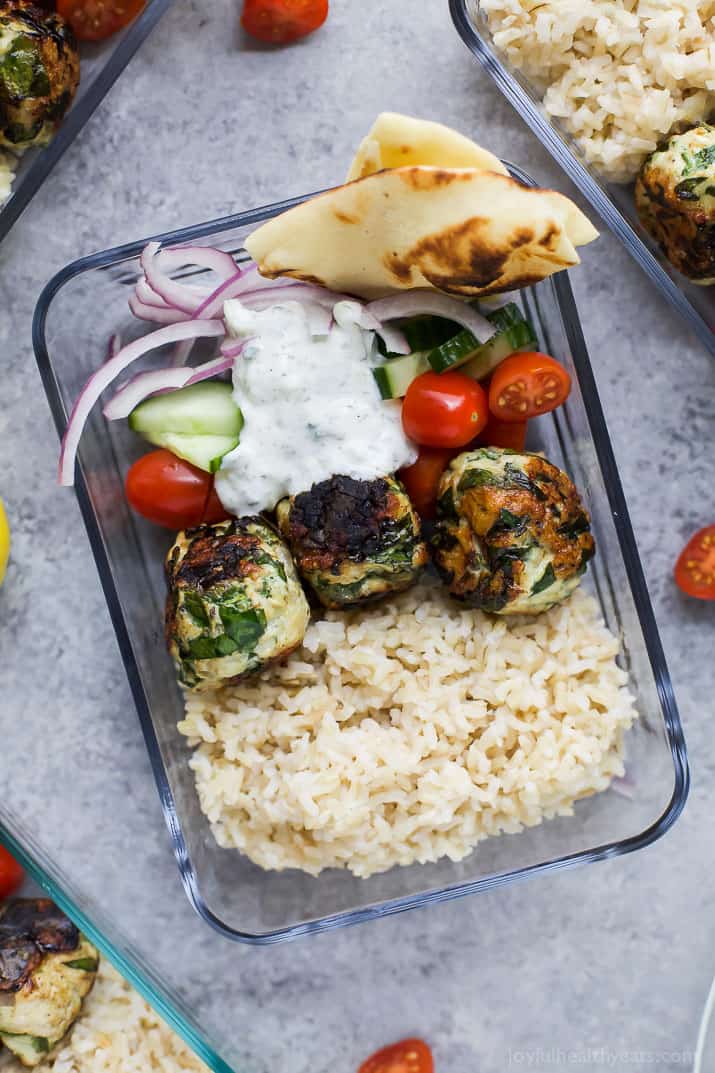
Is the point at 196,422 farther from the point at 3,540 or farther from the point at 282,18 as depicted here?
the point at 282,18

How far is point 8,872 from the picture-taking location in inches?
112

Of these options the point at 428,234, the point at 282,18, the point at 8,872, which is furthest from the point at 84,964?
the point at 282,18

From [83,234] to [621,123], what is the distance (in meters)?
1.39

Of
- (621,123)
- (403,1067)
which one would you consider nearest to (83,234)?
(621,123)

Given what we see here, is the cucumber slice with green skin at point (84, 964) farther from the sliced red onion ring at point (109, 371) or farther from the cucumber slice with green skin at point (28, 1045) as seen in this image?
the sliced red onion ring at point (109, 371)

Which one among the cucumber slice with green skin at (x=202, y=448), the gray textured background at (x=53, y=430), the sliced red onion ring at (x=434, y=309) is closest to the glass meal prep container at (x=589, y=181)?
the gray textured background at (x=53, y=430)

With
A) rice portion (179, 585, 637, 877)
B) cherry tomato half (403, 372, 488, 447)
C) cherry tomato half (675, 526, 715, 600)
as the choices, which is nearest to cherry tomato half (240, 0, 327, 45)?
cherry tomato half (403, 372, 488, 447)

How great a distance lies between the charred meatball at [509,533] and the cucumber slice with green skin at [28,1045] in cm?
152

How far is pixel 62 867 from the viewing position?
112 inches

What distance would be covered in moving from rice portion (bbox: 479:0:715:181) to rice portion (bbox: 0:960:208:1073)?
95.6 inches

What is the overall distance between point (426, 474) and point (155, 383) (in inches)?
26.2

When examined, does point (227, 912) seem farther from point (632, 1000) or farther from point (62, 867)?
point (632, 1000)

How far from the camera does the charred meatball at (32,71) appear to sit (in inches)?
99.2

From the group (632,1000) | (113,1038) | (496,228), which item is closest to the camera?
(496,228)
